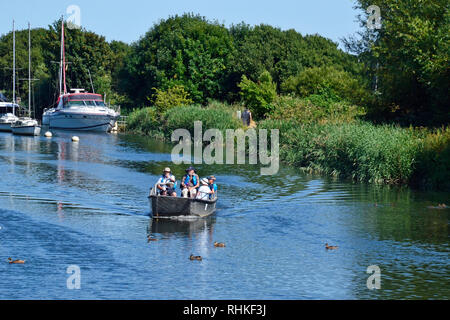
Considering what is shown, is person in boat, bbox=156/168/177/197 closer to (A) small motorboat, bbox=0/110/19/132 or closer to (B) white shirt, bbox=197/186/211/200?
(B) white shirt, bbox=197/186/211/200

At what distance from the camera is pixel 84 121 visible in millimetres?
80062

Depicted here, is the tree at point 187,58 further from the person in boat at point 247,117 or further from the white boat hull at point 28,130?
the person in boat at point 247,117

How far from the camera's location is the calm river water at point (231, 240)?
20.1 m

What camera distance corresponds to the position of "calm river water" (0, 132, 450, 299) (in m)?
20.1

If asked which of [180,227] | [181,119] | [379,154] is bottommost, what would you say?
[180,227]

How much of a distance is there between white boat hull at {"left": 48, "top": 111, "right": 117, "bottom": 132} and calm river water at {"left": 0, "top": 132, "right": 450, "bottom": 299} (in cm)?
3768

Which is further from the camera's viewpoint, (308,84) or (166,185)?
(308,84)

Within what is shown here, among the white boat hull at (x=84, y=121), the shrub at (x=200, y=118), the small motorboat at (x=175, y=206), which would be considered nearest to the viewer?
the small motorboat at (x=175, y=206)

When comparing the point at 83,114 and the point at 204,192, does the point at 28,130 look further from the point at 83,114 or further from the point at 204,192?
the point at 204,192

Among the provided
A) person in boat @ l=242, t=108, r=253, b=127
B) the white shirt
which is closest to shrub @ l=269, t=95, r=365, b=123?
person in boat @ l=242, t=108, r=253, b=127

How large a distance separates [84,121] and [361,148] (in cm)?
4706

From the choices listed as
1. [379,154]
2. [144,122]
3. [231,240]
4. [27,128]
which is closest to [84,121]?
[144,122]

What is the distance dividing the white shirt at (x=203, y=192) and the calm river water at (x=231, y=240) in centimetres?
106


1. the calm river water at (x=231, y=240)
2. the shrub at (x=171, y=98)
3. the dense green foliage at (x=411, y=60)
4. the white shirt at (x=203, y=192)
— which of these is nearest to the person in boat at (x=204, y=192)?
the white shirt at (x=203, y=192)
